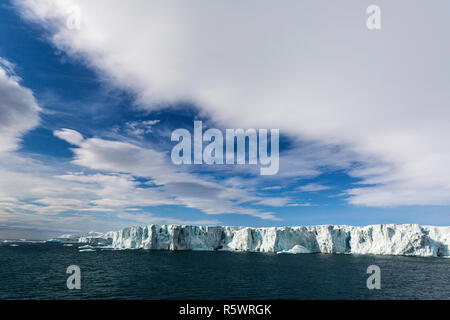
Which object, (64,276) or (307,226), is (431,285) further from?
(307,226)

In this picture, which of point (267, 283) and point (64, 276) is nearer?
point (267, 283)

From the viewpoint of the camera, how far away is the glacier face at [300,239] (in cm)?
12400

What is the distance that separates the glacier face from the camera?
124000mm

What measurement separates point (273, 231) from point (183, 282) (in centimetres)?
10915

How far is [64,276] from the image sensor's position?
4772 cm

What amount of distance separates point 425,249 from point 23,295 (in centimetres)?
15865

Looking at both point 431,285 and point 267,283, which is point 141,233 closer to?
→ point 267,283

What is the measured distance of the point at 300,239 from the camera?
141750 mm

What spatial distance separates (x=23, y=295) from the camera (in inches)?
1303
